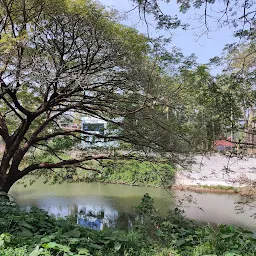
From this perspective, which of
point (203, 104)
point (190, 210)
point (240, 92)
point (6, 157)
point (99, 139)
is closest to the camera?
point (240, 92)

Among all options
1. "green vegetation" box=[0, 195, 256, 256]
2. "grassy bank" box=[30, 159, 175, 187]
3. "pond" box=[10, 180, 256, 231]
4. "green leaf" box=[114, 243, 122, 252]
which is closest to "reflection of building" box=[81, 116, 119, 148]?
"grassy bank" box=[30, 159, 175, 187]

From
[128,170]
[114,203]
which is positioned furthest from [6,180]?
[114,203]

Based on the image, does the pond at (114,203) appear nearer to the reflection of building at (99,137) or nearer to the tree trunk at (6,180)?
the reflection of building at (99,137)

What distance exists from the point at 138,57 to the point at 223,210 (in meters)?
5.10

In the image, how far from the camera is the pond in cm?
629

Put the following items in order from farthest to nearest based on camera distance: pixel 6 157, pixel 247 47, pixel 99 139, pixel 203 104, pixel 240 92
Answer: pixel 99 139
pixel 6 157
pixel 203 104
pixel 240 92
pixel 247 47

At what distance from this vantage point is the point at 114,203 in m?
8.05

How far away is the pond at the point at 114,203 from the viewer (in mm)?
6293

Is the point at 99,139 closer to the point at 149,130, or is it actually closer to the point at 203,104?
the point at 149,130

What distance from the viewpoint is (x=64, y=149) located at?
5.84 m

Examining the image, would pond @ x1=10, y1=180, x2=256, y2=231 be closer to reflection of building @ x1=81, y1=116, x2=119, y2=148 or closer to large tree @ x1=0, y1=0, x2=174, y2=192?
reflection of building @ x1=81, y1=116, x2=119, y2=148

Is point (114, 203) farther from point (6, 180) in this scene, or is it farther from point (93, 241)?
point (93, 241)

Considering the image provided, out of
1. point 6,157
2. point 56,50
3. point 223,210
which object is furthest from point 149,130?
point 223,210

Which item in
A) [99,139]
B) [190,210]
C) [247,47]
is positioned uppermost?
[247,47]
